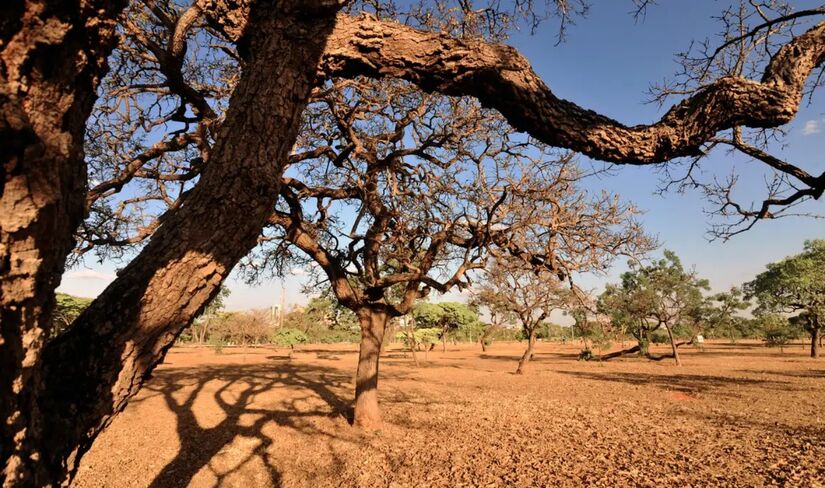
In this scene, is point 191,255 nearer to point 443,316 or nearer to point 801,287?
point 801,287

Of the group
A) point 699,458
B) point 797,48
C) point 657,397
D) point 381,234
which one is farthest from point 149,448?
point 657,397

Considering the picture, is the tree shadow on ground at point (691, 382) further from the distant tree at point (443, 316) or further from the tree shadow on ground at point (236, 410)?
the distant tree at point (443, 316)

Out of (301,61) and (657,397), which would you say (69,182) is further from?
(657,397)

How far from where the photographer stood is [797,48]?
94.8 inches

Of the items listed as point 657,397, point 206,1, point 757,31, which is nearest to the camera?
point 206,1

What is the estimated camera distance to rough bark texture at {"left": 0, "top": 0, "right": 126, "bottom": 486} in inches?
40.8

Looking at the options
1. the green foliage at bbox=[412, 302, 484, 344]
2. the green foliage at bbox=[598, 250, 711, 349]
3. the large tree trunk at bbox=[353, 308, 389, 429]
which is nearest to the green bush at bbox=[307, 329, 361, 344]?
the green foliage at bbox=[412, 302, 484, 344]

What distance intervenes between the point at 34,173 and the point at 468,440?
25.5ft

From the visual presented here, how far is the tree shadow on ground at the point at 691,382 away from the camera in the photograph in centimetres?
1350

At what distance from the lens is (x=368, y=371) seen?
27.9ft

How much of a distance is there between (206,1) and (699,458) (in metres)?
8.18

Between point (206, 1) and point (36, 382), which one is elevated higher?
point (206, 1)

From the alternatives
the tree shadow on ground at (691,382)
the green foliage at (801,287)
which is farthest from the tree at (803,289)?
the tree shadow on ground at (691,382)

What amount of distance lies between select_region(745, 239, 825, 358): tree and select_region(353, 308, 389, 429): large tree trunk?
27.4m
